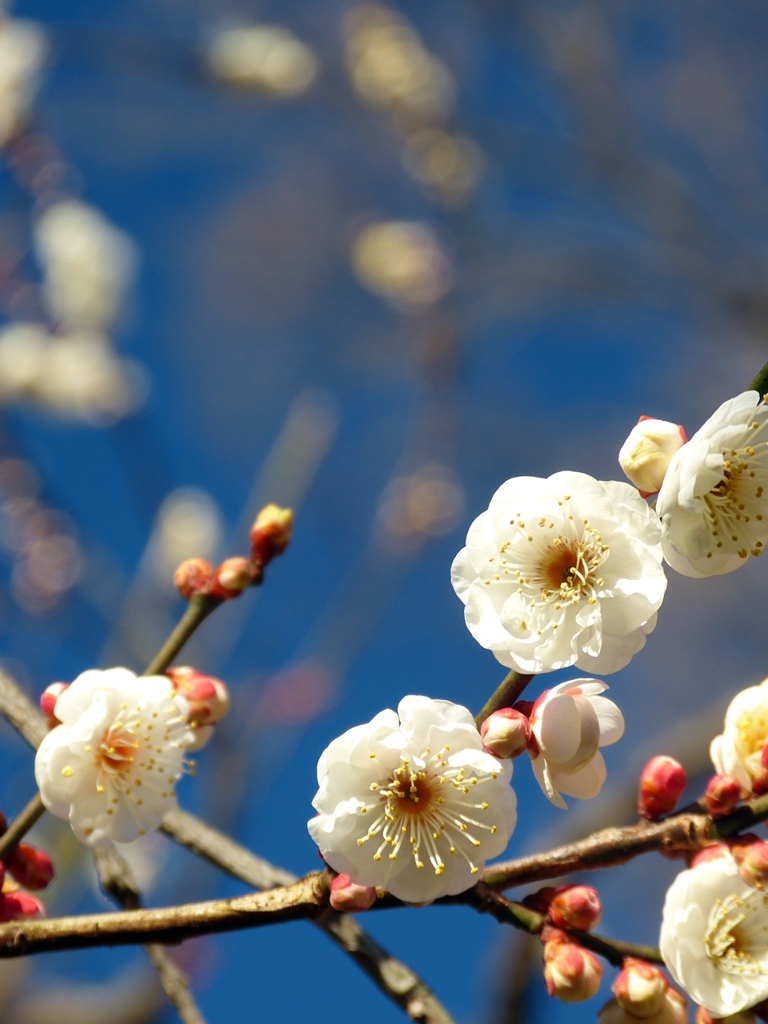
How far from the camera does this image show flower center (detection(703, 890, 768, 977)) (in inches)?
37.4

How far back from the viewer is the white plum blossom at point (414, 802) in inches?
34.4

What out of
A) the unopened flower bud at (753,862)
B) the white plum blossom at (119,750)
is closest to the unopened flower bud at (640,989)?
the unopened flower bud at (753,862)

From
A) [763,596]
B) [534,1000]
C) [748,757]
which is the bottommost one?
[534,1000]

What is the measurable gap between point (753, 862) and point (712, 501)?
345mm

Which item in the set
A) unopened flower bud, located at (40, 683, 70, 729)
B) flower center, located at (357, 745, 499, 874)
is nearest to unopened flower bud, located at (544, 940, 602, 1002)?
flower center, located at (357, 745, 499, 874)

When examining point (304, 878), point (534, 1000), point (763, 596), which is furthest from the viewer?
point (763, 596)

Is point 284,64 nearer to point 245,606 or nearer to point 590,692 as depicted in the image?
point 245,606

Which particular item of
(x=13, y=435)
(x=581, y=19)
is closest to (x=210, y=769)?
(x=13, y=435)

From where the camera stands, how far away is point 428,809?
3.15 ft

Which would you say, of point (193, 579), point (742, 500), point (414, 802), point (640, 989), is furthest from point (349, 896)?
point (742, 500)

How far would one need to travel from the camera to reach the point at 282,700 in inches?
183

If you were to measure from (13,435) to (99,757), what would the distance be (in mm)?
2908

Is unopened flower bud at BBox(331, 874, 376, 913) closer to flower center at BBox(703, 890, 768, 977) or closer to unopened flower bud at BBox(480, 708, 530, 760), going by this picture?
unopened flower bud at BBox(480, 708, 530, 760)

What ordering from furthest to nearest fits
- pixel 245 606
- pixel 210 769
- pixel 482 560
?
pixel 245 606
pixel 210 769
pixel 482 560
